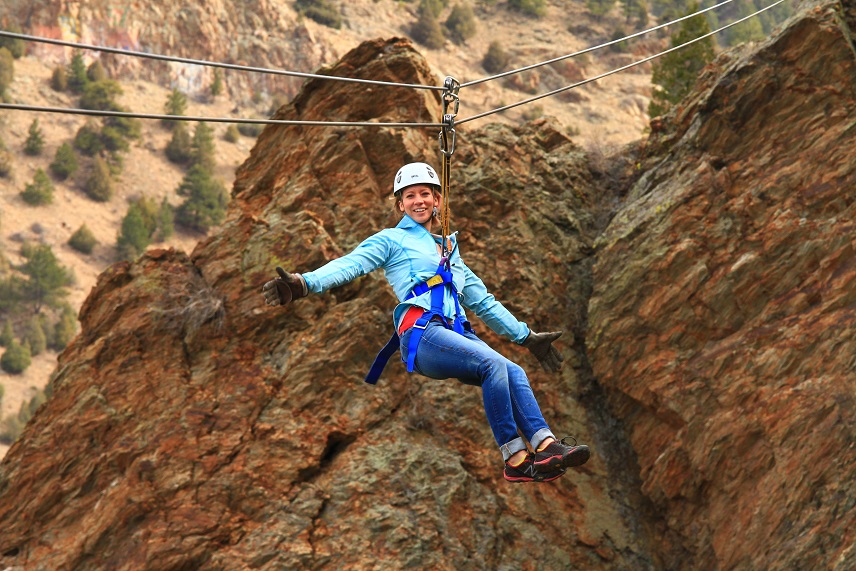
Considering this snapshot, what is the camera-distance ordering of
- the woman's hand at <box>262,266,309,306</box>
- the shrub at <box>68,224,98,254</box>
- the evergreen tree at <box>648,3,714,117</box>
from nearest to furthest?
the woman's hand at <box>262,266,309,306</box>, the evergreen tree at <box>648,3,714,117</box>, the shrub at <box>68,224,98,254</box>

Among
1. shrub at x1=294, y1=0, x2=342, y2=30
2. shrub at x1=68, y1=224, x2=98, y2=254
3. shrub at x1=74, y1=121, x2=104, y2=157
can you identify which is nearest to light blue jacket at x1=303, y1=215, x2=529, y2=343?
shrub at x1=68, y1=224, x2=98, y2=254

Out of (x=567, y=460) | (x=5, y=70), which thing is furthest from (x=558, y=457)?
(x=5, y=70)

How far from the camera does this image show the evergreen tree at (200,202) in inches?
2694

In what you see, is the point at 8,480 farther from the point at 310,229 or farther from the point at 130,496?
the point at 310,229

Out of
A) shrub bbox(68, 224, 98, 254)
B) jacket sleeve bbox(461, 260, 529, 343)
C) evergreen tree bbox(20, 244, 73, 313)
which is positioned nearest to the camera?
jacket sleeve bbox(461, 260, 529, 343)

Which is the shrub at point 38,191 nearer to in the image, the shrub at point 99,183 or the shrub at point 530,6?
the shrub at point 99,183

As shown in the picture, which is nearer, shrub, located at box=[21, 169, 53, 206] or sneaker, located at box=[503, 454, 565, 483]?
sneaker, located at box=[503, 454, 565, 483]

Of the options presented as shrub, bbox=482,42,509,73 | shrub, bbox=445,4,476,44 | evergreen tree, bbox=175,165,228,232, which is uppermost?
shrub, bbox=445,4,476,44

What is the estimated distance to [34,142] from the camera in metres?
69.0

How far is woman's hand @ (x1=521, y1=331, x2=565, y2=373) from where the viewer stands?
836 cm

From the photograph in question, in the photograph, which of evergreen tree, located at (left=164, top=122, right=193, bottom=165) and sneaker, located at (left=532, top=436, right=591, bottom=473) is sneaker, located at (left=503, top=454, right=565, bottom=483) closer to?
sneaker, located at (left=532, top=436, right=591, bottom=473)

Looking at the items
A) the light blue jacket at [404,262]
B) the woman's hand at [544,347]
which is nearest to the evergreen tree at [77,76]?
the woman's hand at [544,347]

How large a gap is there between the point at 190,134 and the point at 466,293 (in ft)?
237

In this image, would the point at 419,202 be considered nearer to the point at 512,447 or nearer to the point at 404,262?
the point at 404,262
